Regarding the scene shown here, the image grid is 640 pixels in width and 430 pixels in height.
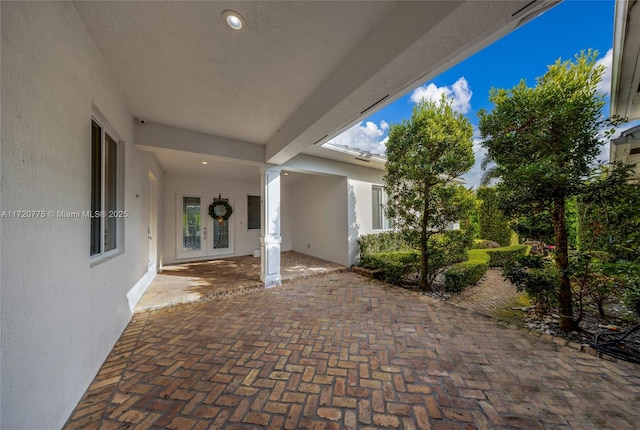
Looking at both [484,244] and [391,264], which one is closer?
[391,264]

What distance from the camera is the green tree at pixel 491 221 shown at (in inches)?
321

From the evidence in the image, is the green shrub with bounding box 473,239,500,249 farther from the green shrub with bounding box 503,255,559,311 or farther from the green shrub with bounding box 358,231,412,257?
the green shrub with bounding box 503,255,559,311

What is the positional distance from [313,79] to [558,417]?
140 inches

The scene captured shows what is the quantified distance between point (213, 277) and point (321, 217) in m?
3.52

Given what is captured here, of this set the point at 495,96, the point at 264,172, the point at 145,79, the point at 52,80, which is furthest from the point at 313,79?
the point at 495,96

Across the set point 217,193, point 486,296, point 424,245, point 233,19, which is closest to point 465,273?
point 486,296

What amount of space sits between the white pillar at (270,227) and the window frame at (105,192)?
219 centimetres

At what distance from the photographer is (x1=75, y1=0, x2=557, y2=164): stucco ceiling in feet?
4.76

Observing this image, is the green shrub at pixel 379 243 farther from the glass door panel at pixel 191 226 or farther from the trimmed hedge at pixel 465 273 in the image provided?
the glass door panel at pixel 191 226

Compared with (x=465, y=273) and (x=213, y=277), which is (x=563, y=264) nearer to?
(x=465, y=273)

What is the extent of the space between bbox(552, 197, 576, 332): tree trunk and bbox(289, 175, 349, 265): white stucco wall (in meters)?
3.94

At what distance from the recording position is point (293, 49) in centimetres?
194

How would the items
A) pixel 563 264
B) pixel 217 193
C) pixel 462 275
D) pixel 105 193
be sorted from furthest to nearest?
pixel 217 193
pixel 462 275
pixel 563 264
pixel 105 193

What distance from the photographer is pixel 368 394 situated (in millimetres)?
1739
